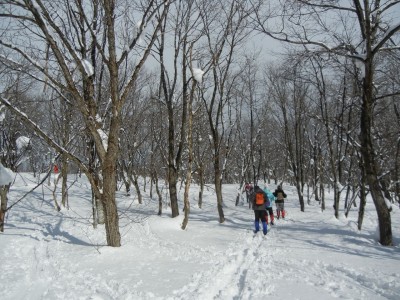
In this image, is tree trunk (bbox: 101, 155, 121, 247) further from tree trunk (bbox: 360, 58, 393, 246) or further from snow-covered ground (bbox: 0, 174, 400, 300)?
tree trunk (bbox: 360, 58, 393, 246)

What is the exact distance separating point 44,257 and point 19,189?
18538mm

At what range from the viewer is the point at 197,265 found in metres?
7.17

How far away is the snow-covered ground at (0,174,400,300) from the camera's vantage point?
537 cm

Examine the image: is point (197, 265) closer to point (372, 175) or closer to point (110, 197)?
point (110, 197)

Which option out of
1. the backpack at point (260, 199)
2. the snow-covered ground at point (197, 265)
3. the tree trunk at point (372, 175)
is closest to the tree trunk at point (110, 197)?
the snow-covered ground at point (197, 265)

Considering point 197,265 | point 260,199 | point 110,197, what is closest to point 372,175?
point 260,199

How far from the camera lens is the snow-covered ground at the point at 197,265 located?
17.6ft

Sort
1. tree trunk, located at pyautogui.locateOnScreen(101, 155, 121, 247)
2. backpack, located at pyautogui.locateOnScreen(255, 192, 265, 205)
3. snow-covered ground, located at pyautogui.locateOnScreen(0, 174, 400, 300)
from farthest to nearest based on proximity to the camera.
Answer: backpack, located at pyautogui.locateOnScreen(255, 192, 265, 205) → tree trunk, located at pyautogui.locateOnScreen(101, 155, 121, 247) → snow-covered ground, located at pyautogui.locateOnScreen(0, 174, 400, 300)

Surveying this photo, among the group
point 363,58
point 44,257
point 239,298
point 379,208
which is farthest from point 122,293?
point 363,58

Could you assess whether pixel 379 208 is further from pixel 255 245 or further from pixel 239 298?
pixel 239 298

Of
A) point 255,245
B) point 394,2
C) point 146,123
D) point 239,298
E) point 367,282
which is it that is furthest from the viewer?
point 146,123

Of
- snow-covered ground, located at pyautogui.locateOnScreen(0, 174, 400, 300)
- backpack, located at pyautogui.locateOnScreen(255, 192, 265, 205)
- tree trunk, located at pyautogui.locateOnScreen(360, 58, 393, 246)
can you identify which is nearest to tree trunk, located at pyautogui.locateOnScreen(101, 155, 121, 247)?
snow-covered ground, located at pyautogui.locateOnScreen(0, 174, 400, 300)

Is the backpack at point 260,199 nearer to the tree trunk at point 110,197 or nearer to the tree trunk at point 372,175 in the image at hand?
the tree trunk at point 372,175

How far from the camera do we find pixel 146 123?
78.8ft
